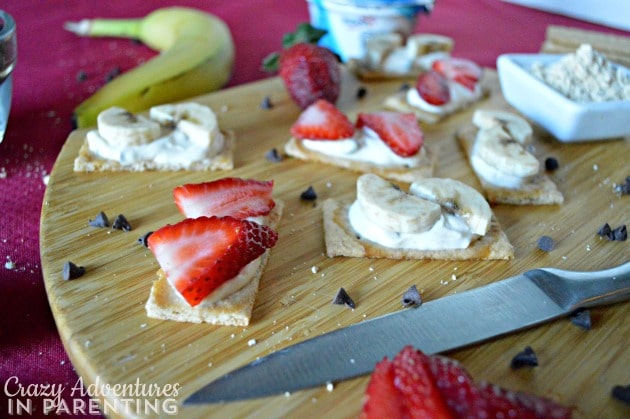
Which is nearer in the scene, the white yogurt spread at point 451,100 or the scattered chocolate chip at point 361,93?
the white yogurt spread at point 451,100

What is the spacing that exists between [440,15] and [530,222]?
3.12 metres

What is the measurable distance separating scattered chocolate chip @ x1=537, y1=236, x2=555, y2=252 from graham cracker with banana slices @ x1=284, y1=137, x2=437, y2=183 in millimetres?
615

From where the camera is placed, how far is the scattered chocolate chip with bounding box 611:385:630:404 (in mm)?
1620

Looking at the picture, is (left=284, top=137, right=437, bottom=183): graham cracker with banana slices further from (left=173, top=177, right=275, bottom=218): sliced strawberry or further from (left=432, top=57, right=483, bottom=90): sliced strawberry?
(left=432, top=57, right=483, bottom=90): sliced strawberry

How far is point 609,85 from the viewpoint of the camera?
2.94m

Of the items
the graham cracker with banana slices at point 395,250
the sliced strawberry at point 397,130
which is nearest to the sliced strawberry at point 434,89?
the sliced strawberry at point 397,130

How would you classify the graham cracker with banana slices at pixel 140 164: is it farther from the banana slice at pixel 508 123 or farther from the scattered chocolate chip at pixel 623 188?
the scattered chocolate chip at pixel 623 188

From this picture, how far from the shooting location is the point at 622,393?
64.1 inches

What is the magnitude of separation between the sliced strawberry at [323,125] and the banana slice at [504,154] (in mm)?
624

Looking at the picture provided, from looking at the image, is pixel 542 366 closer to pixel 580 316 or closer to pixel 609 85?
pixel 580 316

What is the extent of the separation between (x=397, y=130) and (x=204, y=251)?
4.11 feet

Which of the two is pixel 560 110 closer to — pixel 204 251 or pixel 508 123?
pixel 508 123

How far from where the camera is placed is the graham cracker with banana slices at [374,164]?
2635 millimetres

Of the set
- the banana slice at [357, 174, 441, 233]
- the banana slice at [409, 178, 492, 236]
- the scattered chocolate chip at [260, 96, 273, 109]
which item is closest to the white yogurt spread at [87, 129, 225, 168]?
the scattered chocolate chip at [260, 96, 273, 109]
